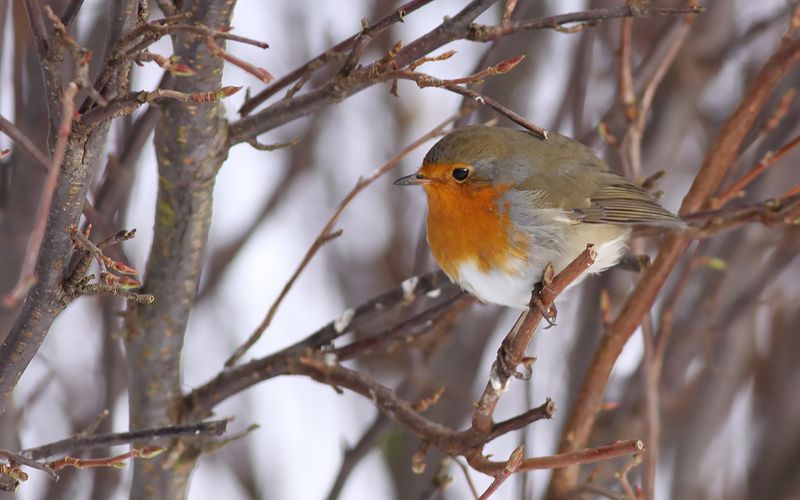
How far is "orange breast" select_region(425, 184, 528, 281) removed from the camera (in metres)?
2.20

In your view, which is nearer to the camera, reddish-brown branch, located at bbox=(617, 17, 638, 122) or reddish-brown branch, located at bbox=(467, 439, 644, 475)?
reddish-brown branch, located at bbox=(467, 439, 644, 475)

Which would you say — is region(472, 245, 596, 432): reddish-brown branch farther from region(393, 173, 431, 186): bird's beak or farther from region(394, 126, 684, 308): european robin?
region(393, 173, 431, 186): bird's beak

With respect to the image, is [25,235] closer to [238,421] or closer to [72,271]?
[72,271]

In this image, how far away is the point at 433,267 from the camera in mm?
3121

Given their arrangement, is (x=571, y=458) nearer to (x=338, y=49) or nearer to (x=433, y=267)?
(x=338, y=49)

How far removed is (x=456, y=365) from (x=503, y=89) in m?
1.07

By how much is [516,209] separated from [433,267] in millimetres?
888

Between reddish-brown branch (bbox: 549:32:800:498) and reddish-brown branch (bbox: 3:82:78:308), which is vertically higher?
reddish-brown branch (bbox: 549:32:800:498)

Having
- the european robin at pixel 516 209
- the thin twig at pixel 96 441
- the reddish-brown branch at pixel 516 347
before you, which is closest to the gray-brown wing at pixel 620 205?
the european robin at pixel 516 209

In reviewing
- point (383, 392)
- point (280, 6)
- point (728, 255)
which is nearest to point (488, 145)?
point (383, 392)

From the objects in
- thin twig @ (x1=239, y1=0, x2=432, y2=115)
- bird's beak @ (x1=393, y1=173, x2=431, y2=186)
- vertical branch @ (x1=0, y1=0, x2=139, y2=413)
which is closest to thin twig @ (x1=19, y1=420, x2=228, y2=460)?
vertical branch @ (x1=0, y1=0, x2=139, y2=413)

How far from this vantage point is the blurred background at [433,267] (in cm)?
282

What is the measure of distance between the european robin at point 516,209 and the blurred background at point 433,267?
23cm

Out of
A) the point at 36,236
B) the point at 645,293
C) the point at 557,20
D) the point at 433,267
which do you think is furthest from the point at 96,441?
the point at 433,267
